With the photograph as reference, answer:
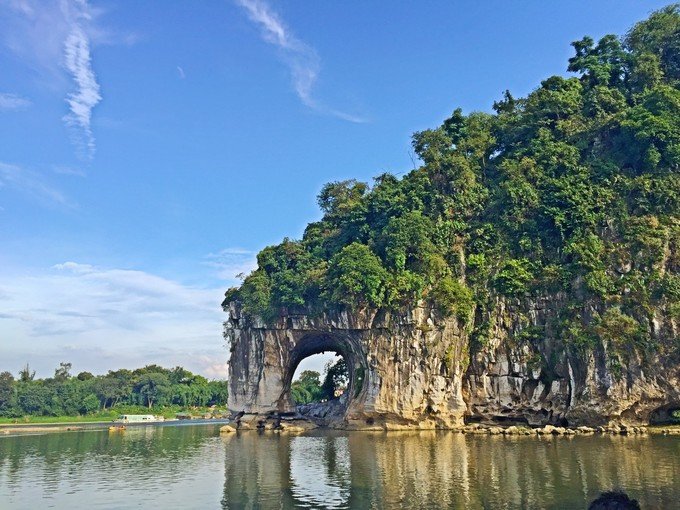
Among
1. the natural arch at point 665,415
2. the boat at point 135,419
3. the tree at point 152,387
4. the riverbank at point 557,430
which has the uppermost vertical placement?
the tree at point 152,387

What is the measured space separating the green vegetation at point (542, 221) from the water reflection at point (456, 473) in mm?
10908

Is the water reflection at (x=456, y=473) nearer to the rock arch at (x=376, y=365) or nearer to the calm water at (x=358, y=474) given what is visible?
the calm water at (x=358, y=474)

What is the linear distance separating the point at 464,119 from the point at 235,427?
36.2 metres

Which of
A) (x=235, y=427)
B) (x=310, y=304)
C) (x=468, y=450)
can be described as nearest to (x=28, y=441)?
(x=235, y=427)

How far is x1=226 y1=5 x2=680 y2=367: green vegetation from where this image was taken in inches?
1462

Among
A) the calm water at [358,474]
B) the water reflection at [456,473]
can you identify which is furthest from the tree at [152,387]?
the water reflection at [456,473]

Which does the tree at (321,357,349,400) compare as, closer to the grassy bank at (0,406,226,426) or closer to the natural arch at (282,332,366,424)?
the natural arch at (282,332,366,424)

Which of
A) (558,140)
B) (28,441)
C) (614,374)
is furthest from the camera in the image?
(558,140)

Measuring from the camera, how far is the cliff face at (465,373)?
34.9 meters

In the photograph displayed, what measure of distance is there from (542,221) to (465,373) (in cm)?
1305

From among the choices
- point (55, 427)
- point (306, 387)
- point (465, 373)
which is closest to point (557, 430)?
point (465, 373)

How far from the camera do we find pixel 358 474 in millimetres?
22031

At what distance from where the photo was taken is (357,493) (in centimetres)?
1841

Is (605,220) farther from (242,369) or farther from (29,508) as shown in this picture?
(29,508)
